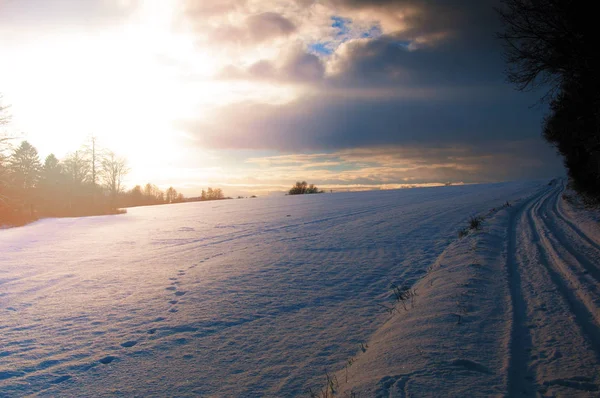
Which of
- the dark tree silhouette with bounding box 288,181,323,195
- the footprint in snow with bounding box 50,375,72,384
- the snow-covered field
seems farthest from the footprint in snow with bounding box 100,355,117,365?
the dark tree silhouette with bounding box 288,181,323,195

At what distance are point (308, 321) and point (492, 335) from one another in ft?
8.90

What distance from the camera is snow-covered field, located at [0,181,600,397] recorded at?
152 inches

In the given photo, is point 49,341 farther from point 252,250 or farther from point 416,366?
point 252,250

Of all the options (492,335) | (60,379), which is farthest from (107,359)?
(492,335)

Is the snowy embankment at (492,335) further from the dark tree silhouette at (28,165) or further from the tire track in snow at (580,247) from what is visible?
the dark tree silhouette at (28,165)

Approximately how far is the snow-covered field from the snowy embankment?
23 mm

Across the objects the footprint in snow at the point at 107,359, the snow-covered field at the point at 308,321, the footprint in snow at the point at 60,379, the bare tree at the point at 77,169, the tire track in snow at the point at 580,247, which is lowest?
the footprint in snow at the point at 60,379

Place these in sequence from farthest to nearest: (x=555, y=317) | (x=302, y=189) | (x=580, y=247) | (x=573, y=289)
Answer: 1. (x=302, y=189)
2. (x=580, y=247)
3. (x=573, y=289)
4. (x=555, y=317)

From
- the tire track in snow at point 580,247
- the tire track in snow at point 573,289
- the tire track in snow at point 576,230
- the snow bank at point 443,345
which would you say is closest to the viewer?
the snow bank at point 443,345

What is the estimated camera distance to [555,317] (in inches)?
192

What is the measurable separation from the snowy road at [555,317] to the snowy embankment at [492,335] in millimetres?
13

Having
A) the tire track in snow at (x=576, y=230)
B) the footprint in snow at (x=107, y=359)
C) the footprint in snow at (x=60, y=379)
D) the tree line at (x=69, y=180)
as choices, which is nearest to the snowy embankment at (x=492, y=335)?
the tire track in snow at (x=576, y=230)

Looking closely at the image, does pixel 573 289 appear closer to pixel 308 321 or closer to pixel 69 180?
pixel 308 321

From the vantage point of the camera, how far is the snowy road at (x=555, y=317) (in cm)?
347
